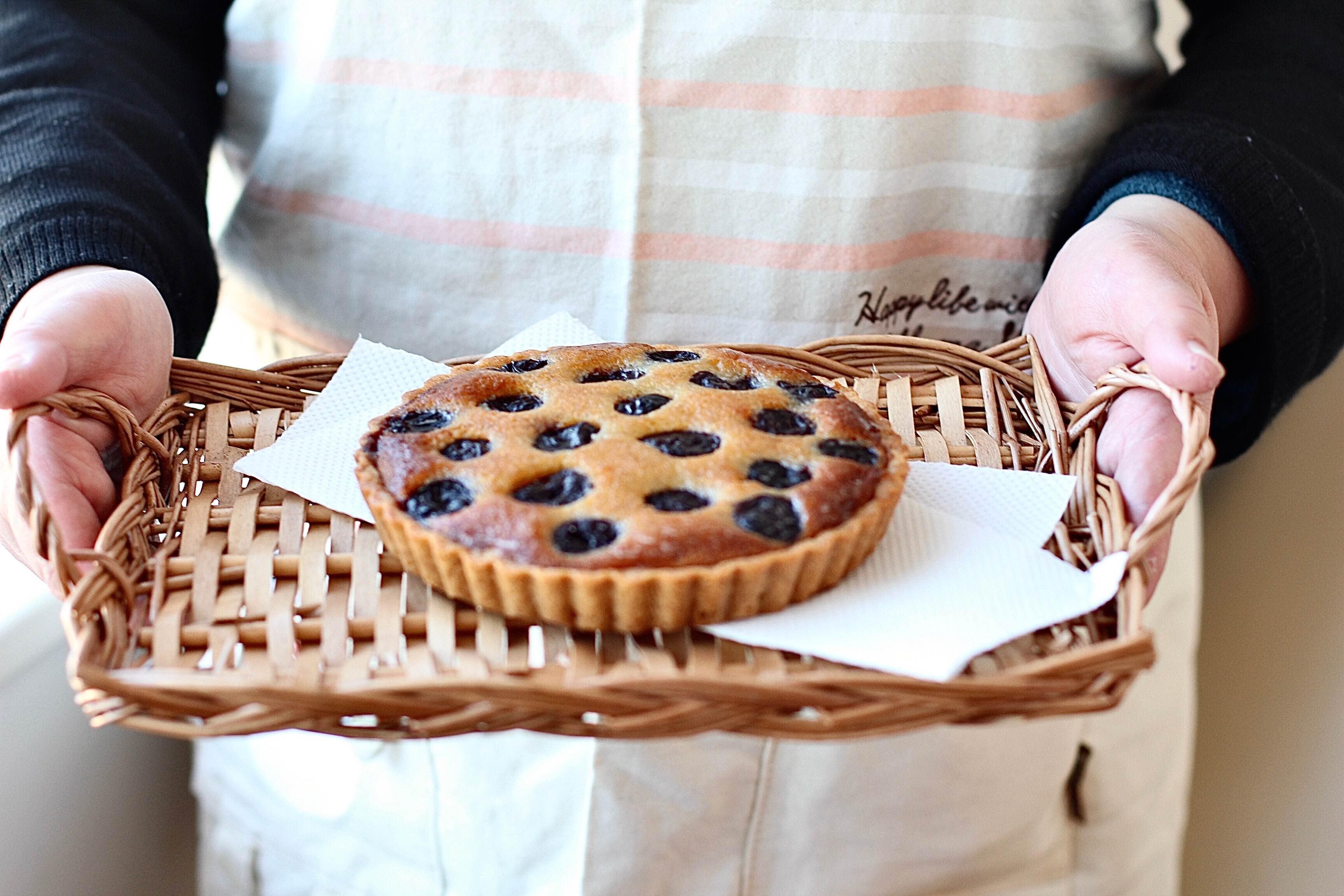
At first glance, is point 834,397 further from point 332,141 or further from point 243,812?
point 243,812

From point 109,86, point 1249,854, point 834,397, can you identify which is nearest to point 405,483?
point 834,397

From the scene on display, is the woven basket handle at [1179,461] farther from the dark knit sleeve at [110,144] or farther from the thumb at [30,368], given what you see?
the dark knit sleeve at [110,144]

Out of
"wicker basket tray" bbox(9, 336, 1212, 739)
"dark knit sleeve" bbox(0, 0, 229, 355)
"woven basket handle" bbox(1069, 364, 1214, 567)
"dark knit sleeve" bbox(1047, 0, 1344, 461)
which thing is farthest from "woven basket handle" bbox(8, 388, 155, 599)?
"dark knit sleeve" bbox(1047, 0, 1344, 461)

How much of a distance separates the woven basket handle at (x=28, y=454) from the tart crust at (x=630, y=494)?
22cm

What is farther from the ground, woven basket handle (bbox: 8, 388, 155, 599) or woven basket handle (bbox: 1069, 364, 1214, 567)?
woven basket handle (bbox: 1069, 364, 1214, 567)

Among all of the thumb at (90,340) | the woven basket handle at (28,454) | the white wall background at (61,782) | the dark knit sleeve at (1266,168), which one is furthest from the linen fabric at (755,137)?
the white wall background at (61,782)

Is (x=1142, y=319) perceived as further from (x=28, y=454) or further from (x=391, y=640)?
(x=28, y=454)

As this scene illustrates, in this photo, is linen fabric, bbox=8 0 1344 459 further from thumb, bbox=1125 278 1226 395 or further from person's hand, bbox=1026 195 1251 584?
thumb, bbox=1125 278 1226 395

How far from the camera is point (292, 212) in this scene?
1.39 metres

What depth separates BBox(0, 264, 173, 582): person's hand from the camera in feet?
2.93

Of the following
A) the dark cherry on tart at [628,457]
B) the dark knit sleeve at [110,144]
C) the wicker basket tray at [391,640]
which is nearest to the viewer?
the wicker basket tray at [391,640]

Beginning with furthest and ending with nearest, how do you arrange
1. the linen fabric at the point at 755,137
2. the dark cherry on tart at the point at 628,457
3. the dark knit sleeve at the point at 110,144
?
the linen fabric at the point at 755,137
the dark knit sleeve at the point at 110,144
the dark cherry on tart at the point at 628,457

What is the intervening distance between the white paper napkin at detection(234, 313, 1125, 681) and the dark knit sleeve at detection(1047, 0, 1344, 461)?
0.44 metres

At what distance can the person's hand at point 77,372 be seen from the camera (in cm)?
89
